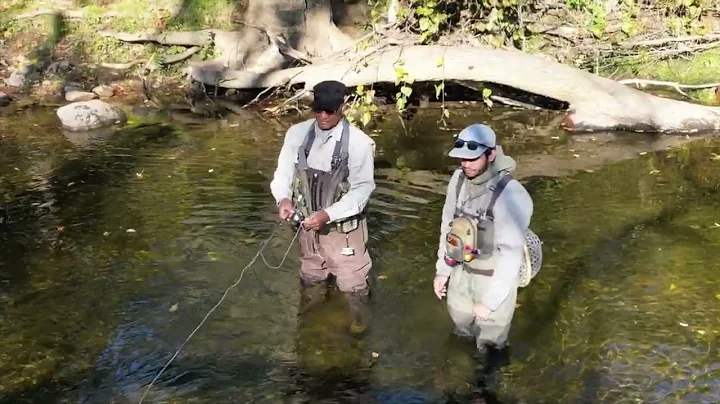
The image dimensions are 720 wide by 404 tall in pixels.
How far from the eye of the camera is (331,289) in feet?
22.6

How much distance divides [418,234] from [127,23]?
446 inches

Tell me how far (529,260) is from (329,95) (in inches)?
71.5

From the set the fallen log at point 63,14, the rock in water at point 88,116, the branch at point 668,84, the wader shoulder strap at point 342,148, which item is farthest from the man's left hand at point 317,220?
the fallen log at point 63,14

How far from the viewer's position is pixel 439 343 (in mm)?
6184

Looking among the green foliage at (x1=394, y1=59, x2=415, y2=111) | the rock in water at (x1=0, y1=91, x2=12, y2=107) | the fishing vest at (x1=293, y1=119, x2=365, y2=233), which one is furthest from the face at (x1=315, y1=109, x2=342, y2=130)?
the rock in water at (x1=0, y1=91, x2=12, y2=107)

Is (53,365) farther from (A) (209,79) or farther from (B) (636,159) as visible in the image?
(A) (209,79)

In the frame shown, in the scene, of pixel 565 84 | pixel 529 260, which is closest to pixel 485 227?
pixel 529 260

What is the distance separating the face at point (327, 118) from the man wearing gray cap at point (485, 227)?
1148 millimetres

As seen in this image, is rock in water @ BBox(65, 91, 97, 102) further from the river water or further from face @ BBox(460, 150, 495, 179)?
face @ BBox(460, 150, 495, 179)

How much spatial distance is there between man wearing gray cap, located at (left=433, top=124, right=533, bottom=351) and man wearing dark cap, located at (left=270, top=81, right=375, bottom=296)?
1.00 meters

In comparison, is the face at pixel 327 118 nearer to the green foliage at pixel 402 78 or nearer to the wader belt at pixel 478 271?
the wader belt at pixel 478 271

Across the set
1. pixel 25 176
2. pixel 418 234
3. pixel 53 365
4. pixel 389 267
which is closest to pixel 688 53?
pixel 418 234

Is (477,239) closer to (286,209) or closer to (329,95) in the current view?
(329,95)

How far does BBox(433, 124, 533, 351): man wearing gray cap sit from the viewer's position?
4.63 m
